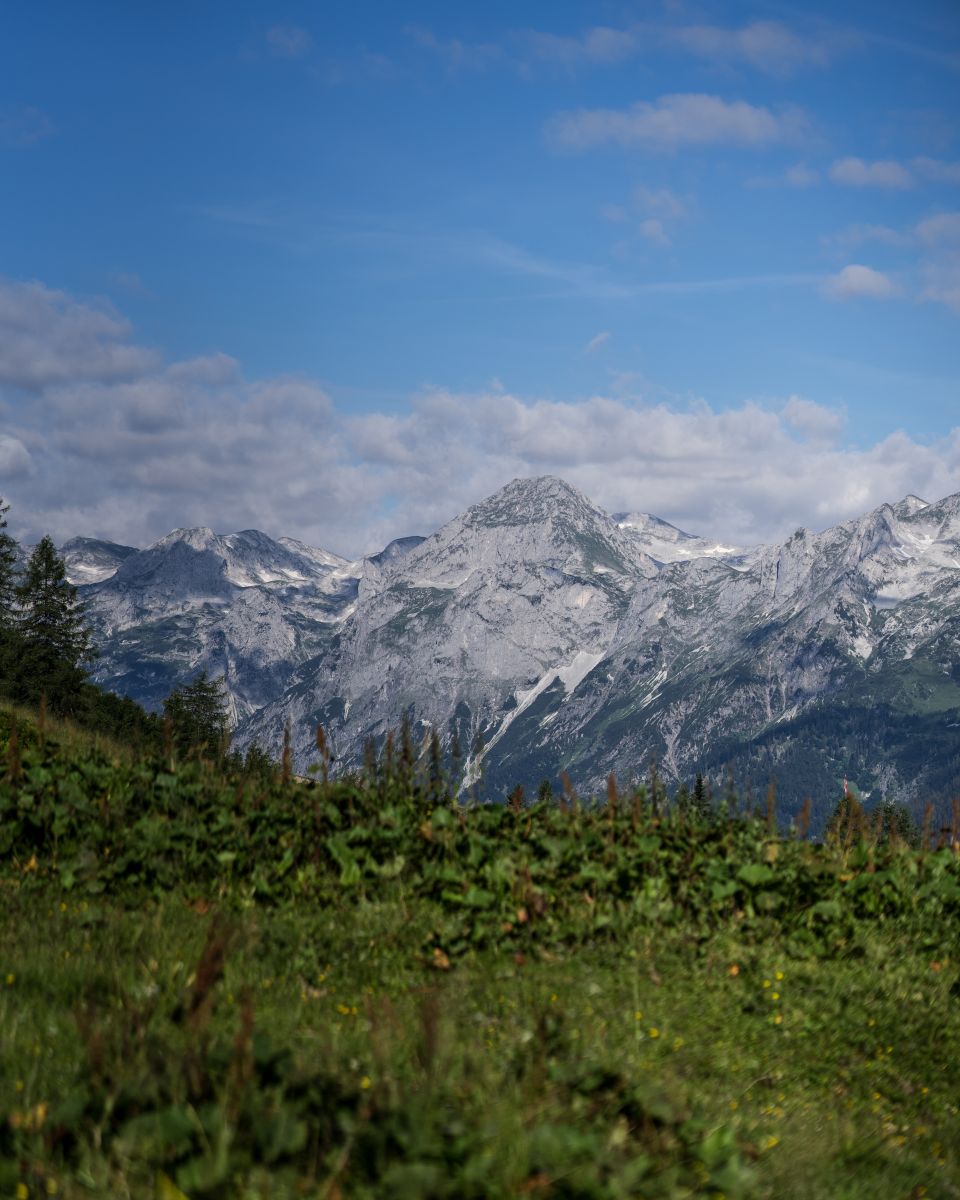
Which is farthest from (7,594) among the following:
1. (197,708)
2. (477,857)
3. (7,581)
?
(477,857)

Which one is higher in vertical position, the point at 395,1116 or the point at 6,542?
the point at 6,542

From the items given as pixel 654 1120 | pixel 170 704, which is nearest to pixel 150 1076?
pixel 654 1120

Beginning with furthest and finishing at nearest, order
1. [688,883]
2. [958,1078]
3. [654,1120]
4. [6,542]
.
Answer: [6,542]
[688,883]
[958,1078]
[654,1120]

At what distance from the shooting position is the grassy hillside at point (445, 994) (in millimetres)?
5449

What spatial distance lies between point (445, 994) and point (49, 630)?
250 feet

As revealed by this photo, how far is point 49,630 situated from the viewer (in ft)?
257

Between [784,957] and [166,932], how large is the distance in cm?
687

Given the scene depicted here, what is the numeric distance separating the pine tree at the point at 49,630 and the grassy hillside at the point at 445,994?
60288mm

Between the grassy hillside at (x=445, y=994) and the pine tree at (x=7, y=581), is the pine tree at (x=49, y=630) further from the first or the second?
the grassy hillside at (x=445, y=994)

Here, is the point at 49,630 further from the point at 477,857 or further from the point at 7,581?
the point at 477,857

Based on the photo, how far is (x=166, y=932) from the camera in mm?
10461

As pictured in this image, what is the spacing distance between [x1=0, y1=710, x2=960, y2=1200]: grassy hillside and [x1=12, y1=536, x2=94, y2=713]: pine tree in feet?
198

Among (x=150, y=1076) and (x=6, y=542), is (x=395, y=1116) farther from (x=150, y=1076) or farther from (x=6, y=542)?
(x=6, y=542)

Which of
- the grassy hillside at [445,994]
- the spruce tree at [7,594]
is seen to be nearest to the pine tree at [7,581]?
the spruce tree at [7,594]
